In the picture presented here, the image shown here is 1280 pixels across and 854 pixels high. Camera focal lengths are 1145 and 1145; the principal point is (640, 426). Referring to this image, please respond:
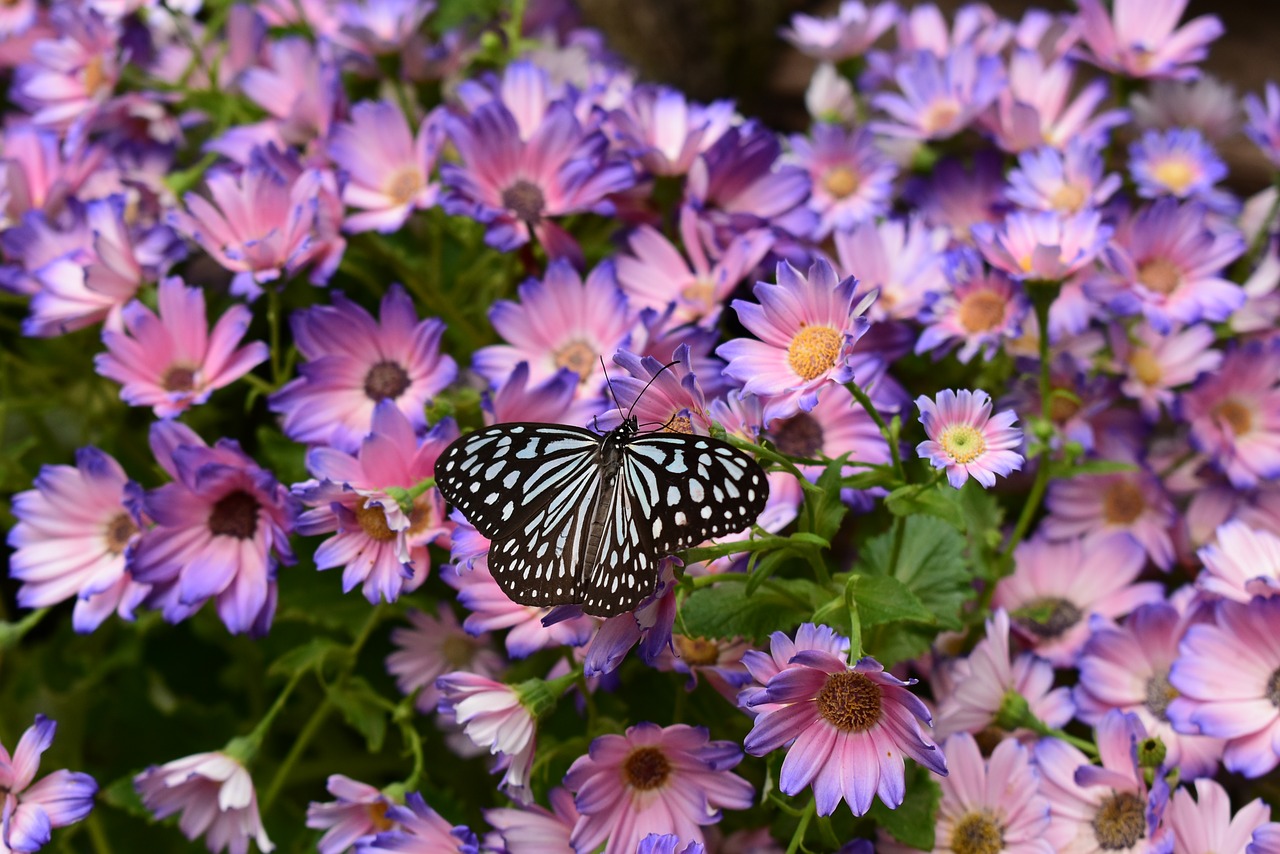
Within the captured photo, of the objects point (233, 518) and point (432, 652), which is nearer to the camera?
point (233, 518)

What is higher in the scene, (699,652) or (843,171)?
(843,171)

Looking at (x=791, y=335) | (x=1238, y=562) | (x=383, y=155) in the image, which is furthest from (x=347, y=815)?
→ (x=1238, y=562)

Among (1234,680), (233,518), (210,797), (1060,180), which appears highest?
(1060,180)

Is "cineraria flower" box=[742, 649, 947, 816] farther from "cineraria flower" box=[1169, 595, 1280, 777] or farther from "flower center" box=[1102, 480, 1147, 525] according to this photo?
"flower center" box=[1102, 480, 1147, 525]

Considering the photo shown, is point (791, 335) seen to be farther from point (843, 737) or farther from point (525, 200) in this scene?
point (525, 200)

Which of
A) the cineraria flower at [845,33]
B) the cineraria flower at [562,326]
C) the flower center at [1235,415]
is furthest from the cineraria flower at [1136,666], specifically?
the cineraria flower at [845,33]

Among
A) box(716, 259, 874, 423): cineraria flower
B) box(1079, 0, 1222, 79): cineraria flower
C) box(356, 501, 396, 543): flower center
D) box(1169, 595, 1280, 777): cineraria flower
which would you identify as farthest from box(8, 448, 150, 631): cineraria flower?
box(1079, 0, 1222, 79): cineraria flower
